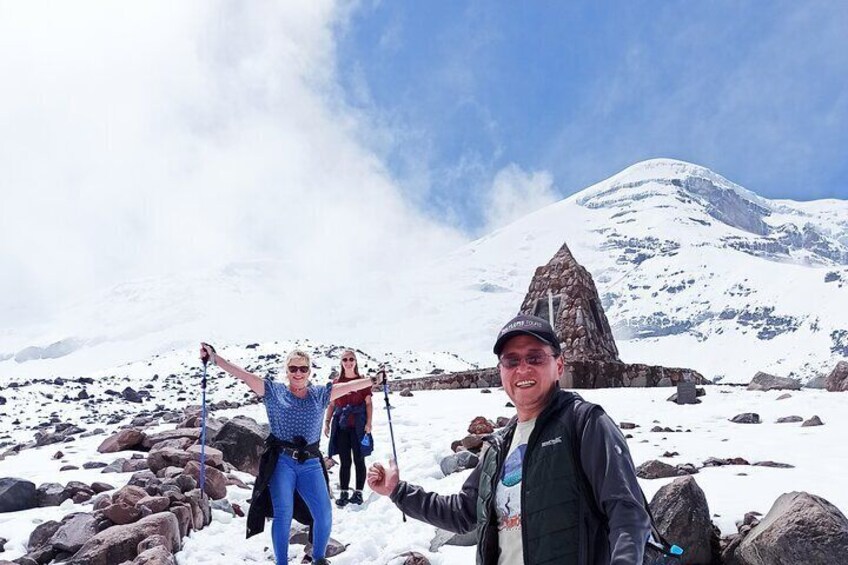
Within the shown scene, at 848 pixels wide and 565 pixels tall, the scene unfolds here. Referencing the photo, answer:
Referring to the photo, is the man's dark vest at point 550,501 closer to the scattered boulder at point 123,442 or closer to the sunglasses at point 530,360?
the sunglasses at point 530,360

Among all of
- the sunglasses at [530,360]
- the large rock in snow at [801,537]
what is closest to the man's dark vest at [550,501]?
the sunglasses at [530,360]

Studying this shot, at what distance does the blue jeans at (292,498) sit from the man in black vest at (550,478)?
120 inches

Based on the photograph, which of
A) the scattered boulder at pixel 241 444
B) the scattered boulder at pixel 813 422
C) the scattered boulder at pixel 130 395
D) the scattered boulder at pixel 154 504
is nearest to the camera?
the scattered boulder at pixel 154 504

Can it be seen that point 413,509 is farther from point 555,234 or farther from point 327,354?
point 555,234

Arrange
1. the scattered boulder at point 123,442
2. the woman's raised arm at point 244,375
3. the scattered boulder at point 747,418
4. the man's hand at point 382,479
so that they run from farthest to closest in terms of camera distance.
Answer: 1. the scattered boulder at point 123,442
2. the scattered boulder at point 747,418
3. the woman's raised arm at point 244,375
4. the man's hand at point 382,479

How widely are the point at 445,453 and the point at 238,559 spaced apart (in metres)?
4.20

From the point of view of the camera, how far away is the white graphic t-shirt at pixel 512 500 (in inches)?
101

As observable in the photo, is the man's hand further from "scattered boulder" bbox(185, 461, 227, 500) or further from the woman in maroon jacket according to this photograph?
"scattered boulder" bbox(185, 461, 227, 500)

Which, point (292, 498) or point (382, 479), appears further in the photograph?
point (292, 498)

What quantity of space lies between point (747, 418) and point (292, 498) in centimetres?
855

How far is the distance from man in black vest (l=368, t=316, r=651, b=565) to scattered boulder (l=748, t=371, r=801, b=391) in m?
14.9

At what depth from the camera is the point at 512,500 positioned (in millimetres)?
2631

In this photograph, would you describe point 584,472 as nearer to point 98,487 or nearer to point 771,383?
point 98,487

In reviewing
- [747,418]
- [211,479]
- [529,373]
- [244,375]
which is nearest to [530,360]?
[529,373]
